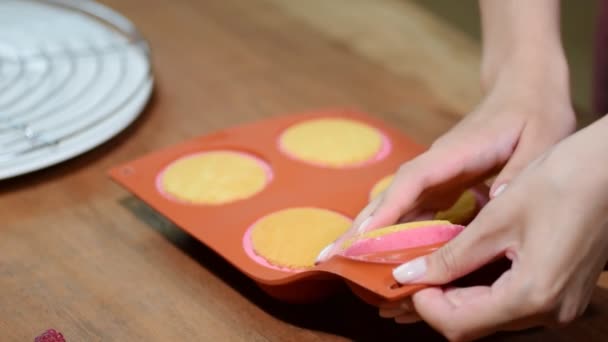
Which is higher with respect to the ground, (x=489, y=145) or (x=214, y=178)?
(x=489, y=145)

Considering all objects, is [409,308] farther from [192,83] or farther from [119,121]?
[192,83]

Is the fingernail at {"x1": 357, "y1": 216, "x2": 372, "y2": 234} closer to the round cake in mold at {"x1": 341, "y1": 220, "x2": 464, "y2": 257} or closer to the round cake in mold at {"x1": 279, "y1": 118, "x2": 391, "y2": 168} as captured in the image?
the round cake in mold at {"x1": 341, "y1": 220, "x2": 464, "y2": 257}

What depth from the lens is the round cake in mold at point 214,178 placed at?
821 mm

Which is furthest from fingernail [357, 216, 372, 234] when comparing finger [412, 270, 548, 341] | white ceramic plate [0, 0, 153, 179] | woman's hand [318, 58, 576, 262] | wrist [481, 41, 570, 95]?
white ceramic plate [0, 0, 153, 179]

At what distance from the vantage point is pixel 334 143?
931mm

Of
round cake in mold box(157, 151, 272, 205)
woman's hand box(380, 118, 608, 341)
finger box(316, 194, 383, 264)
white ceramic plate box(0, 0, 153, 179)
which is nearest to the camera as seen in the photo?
woman's hand box(380, 118, 608, 341)

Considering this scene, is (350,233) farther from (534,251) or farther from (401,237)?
(534,251)

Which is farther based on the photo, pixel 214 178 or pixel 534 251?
pixel 214 178

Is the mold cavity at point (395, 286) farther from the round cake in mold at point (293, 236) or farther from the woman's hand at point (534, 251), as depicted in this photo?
the round cake in mold at point (293, 236)

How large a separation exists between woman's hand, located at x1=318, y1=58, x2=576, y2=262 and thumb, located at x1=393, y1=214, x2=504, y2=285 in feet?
0.28

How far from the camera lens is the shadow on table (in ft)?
2.31

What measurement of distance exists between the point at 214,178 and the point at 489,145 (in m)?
0.28

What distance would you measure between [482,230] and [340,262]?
0.11 m

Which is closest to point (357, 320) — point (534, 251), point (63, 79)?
point (534, 251)
